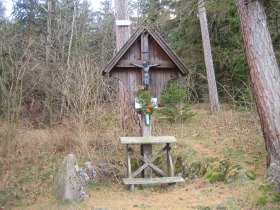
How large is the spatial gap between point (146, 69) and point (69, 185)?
2923mm

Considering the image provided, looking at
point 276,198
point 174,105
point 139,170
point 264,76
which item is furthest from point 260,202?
point 174,105

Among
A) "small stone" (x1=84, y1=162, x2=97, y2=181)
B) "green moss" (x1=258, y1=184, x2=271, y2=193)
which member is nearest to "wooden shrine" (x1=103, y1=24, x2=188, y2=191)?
"small stone" (x1=84, y1=162, x2=97, y2=181)

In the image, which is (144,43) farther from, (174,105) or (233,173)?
(174,105)

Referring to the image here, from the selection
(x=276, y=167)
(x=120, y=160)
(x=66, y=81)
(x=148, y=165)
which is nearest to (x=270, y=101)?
(x=276, y=167)

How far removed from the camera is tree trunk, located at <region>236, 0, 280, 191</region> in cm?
598

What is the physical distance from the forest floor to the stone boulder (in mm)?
145

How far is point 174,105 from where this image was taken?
1236 cm

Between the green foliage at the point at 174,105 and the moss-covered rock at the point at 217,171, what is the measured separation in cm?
485

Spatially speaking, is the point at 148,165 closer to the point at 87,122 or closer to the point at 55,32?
the point at 87,122

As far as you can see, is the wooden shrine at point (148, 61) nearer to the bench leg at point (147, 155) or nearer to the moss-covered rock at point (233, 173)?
the bench leg at point (147, 155)

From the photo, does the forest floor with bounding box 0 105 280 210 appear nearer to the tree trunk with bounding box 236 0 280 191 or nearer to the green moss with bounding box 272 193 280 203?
the green moss with bounding box 272 193 280 203

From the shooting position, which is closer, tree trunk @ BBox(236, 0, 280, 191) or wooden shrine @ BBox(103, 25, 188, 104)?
tree trunk @ BBox(236, 0, 280, 191)

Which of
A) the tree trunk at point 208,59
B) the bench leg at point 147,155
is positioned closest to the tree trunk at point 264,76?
the bench leg at point 147,155

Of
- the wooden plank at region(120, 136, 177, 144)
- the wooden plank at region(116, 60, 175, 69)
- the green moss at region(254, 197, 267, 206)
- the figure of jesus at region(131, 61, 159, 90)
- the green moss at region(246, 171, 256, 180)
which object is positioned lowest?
the green moss at region(254, 197, 267, 206)
